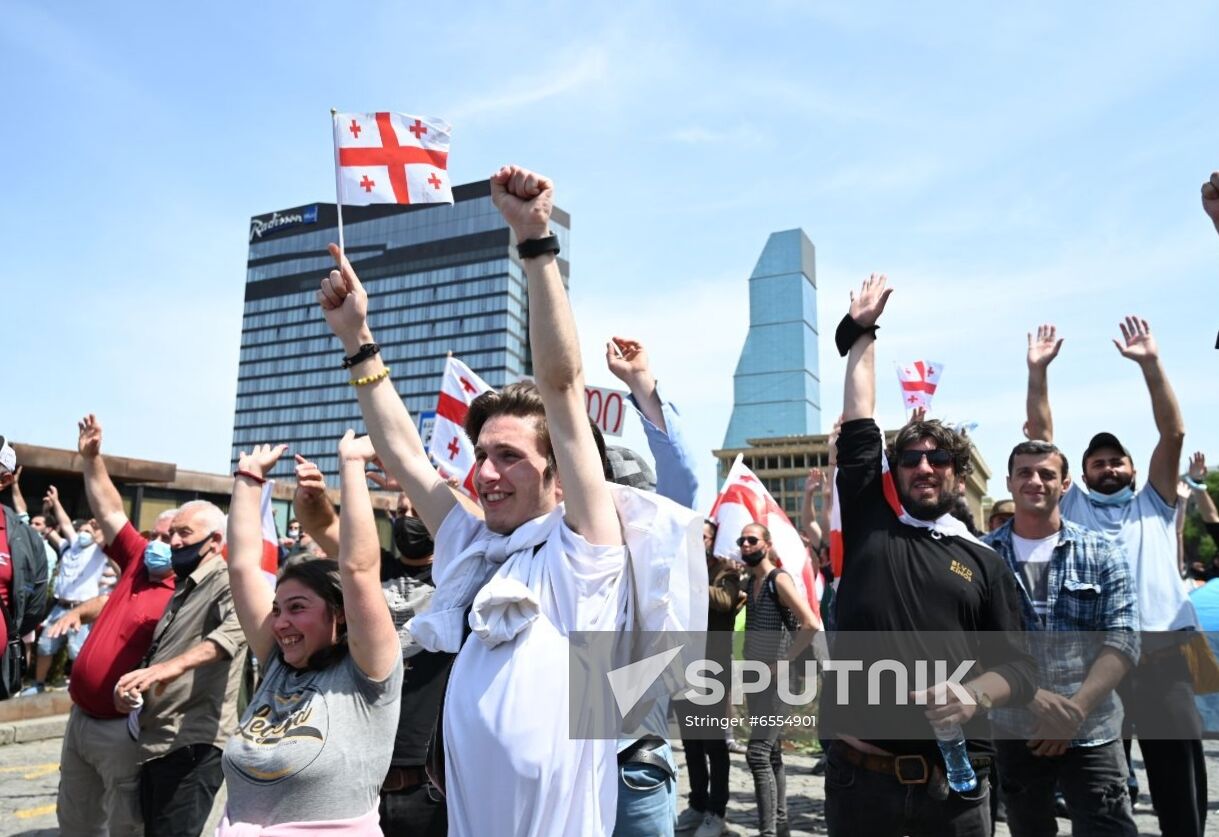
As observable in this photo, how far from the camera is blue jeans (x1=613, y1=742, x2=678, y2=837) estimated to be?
2.59 m

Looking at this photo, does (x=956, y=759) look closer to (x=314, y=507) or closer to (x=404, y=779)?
(x=404, y=779)

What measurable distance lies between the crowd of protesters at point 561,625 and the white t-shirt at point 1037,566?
0.01 m

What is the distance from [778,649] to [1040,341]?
302cm

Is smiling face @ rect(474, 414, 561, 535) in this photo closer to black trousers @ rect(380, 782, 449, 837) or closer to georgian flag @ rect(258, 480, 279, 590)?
black trousers @ rect(380, 782, 449, 837)

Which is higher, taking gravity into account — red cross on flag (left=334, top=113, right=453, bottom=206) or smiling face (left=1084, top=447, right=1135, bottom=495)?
red cross on flag (left=334, top=113, right=453, bottom=206)

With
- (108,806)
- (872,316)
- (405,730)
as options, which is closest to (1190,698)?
(872,316)

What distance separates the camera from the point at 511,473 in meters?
2.23

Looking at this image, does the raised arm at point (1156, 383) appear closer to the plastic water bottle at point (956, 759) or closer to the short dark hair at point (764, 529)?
the plastic water bottle at point (956, 759)

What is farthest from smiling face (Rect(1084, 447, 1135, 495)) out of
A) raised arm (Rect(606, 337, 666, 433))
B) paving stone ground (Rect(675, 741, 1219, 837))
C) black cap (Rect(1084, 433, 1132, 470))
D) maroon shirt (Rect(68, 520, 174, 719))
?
maroon shirt (Rect(68, 520, 174, 719))

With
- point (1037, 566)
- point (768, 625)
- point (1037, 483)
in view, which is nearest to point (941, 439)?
point (1037, 483)

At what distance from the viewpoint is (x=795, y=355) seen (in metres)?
194

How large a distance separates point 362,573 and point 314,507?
1.02 meters

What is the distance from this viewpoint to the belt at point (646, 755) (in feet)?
8.59

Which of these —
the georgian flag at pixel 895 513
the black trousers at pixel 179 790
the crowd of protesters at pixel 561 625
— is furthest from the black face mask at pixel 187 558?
the georgian flag at pixel 895 513
